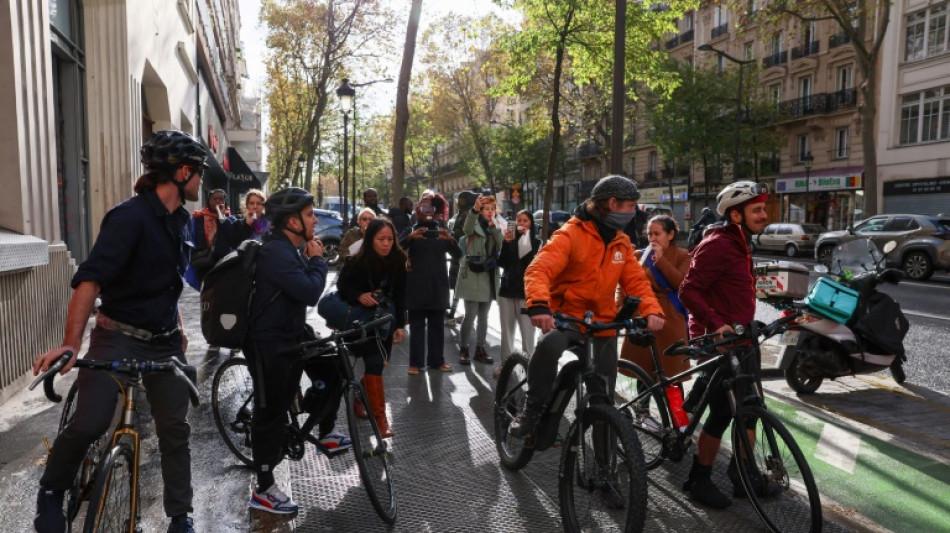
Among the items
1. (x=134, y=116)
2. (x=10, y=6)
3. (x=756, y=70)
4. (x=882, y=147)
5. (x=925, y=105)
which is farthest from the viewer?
(x=756, y=70)

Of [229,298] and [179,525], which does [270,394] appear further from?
[179,525]

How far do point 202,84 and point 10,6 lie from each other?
1729 centimetres

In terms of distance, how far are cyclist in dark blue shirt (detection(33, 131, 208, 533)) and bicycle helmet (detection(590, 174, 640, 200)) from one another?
2.07 metres

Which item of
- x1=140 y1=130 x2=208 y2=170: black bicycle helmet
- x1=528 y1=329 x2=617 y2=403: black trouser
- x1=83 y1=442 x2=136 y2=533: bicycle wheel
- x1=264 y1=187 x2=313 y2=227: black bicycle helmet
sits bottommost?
x1=83 y1=442 x2=136 y2=533: bicycle wheel

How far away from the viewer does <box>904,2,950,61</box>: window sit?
27.6 meters

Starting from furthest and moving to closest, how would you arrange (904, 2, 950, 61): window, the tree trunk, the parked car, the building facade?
(904, 2, 950, 61): window
the parked car
the tree trunk
the building facade

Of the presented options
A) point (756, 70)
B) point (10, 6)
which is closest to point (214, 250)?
point (10, 6)

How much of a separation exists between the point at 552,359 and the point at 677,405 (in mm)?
1402

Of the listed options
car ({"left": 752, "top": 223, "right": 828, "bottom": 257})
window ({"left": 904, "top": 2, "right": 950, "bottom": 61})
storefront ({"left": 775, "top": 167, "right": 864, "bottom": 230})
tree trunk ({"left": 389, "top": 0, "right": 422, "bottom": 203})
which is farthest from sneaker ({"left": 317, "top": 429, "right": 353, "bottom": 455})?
storefront ({"left": 775, "top": 167, "right": 864, "bottom": 230})

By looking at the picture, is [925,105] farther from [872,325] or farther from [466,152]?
[466,152]

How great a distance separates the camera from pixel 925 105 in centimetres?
2906

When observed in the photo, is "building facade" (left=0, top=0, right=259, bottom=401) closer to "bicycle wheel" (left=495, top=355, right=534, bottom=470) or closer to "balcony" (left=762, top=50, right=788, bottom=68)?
"bicycle wheel" (left=495, top=355, right=534, bottom=470)

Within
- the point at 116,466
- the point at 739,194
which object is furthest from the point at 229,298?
the point at 739,194

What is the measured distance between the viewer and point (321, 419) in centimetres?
420
